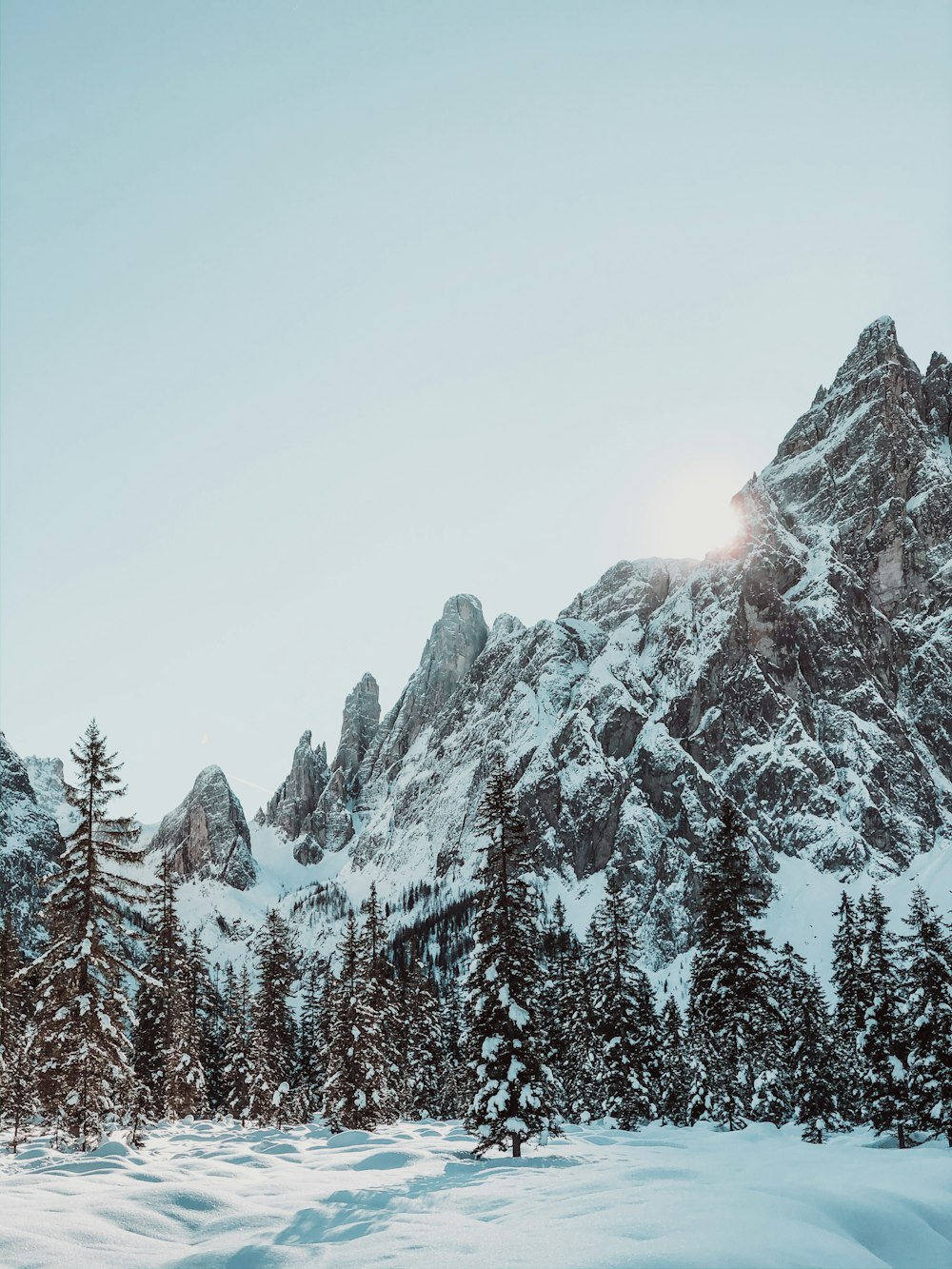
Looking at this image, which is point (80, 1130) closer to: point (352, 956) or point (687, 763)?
point (352, 956)

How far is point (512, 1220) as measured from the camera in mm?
8742

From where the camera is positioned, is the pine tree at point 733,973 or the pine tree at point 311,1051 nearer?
the pine tree at point 733,973

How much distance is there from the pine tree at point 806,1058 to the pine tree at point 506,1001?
1978 cm

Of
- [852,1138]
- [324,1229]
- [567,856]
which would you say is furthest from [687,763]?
[324,1229]

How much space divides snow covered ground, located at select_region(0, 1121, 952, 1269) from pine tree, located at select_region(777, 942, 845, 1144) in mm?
32504

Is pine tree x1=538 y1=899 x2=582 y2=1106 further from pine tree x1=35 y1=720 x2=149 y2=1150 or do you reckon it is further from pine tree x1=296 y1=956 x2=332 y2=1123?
pine tree x1=35 y1=720 x2=149 y2=1150

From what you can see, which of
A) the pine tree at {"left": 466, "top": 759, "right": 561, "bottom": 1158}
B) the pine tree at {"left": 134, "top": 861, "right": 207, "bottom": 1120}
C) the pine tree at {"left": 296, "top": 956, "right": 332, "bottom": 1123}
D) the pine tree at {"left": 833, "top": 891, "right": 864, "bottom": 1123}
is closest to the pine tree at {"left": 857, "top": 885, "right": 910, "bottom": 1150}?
the pine tree at {"left": 833, "top": 891, "right": 864, "bottom": 1123}

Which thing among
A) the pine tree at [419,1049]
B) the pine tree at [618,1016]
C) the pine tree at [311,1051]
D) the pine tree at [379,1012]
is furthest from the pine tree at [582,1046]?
the pine tree at [311,1051]

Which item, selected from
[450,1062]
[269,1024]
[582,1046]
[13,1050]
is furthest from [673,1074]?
[13,1050]

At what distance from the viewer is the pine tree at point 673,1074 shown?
58.5 metres

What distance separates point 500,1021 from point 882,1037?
22.1 m

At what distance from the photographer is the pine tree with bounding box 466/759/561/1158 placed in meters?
23.7

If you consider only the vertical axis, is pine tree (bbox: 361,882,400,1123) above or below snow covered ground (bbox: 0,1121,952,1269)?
below

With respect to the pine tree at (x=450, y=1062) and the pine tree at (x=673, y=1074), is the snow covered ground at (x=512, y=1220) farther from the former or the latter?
the pine tree at (x=450, y=1062)
